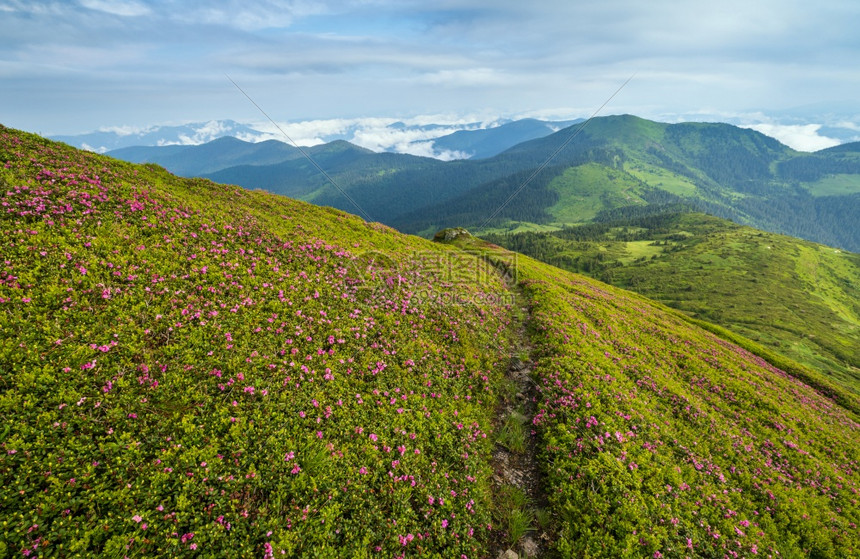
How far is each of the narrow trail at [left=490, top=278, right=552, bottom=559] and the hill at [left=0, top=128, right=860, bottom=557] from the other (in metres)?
0.09

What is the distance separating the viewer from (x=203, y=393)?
412 inches

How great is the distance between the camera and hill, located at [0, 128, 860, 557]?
812cm

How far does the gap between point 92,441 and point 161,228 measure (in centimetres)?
1136

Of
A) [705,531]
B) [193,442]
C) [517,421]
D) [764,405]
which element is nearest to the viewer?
[193,442]

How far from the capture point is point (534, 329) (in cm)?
2489

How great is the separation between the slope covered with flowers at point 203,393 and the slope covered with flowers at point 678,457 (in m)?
3.54

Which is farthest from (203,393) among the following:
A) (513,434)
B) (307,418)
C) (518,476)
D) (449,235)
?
(449,235)

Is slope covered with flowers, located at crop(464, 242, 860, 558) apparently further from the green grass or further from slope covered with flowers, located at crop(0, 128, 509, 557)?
slope covered with flowers, located at crop(0, 128, 509, 557)

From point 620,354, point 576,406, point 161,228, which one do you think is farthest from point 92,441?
point 620,354

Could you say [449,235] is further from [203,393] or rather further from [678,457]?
[203,393]

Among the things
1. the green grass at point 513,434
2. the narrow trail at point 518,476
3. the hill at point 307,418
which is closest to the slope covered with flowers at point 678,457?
the hill at point 307,418

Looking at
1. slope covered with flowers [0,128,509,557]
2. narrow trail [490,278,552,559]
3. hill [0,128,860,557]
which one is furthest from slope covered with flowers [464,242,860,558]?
slope covered with flowers [0,128,509,557]

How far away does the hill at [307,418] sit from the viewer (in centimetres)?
812

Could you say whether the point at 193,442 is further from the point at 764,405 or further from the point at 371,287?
the point at 764,405
